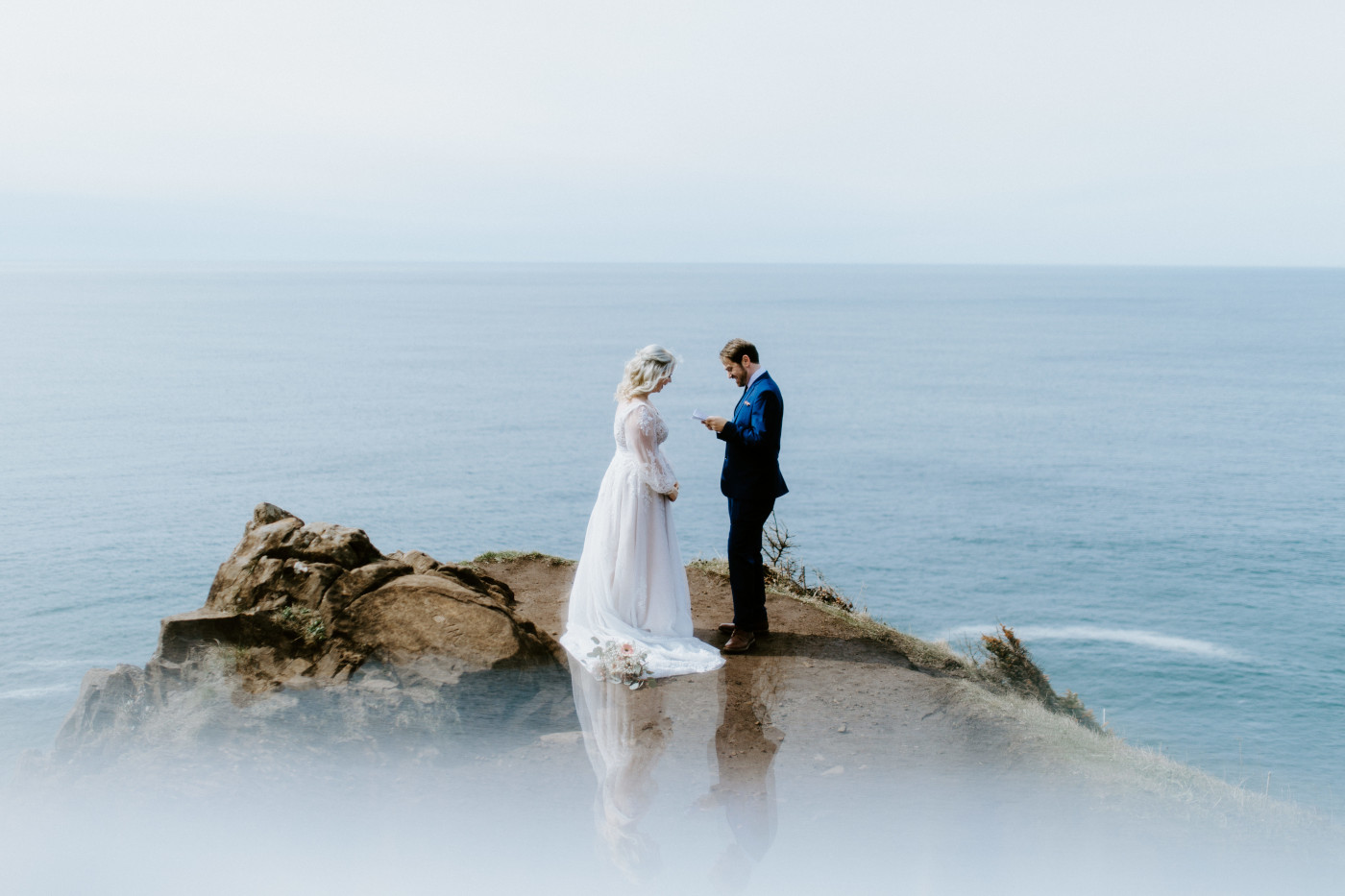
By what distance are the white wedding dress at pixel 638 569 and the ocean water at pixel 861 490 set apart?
13.6 metres

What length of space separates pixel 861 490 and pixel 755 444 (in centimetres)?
4991

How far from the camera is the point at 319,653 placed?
8.81 metres

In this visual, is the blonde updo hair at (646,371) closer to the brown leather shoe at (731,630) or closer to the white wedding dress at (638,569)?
the white wedding dress at (638,569)

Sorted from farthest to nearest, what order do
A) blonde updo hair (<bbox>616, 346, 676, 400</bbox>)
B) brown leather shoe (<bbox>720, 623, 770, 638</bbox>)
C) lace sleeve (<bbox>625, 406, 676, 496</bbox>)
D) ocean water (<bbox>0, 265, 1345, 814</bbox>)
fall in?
ocean water (<bbox>0, 265, 1345, 814</bbox>) < brown leather shoe (<bbox>720, 623, 770, 638</bbox>) < lace sleeve (<bbox>625, 406, 676, 496</bbox>) < blonde updo hair (<bbox>616, 346, 676, 400</bbox>)

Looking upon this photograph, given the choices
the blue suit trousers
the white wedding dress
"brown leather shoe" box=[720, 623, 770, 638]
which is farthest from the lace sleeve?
"brown leather shoe" box=[720, 623, 770, 638]

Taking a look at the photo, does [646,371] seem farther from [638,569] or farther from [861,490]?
[861,490]

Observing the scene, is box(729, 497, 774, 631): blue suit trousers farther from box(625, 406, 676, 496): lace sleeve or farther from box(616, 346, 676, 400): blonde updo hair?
box(616, 346, 676, 400): blonde updo hair

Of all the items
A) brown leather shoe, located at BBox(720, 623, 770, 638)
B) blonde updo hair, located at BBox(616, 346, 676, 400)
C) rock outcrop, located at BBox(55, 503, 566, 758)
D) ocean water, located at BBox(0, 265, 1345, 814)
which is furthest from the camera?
ocean water, located at BBox(0, 265, 1345, 814)

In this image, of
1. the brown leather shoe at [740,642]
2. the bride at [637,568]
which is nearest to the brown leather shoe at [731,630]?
the brown leather shoe at [740,642]

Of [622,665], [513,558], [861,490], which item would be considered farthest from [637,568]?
[861,490]

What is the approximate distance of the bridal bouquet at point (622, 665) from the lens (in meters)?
9.23

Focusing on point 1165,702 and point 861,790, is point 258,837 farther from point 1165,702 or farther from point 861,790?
point 1165,702

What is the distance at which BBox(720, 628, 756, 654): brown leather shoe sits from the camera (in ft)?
33.0

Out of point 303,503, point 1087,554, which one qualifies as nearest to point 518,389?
point 303,503
